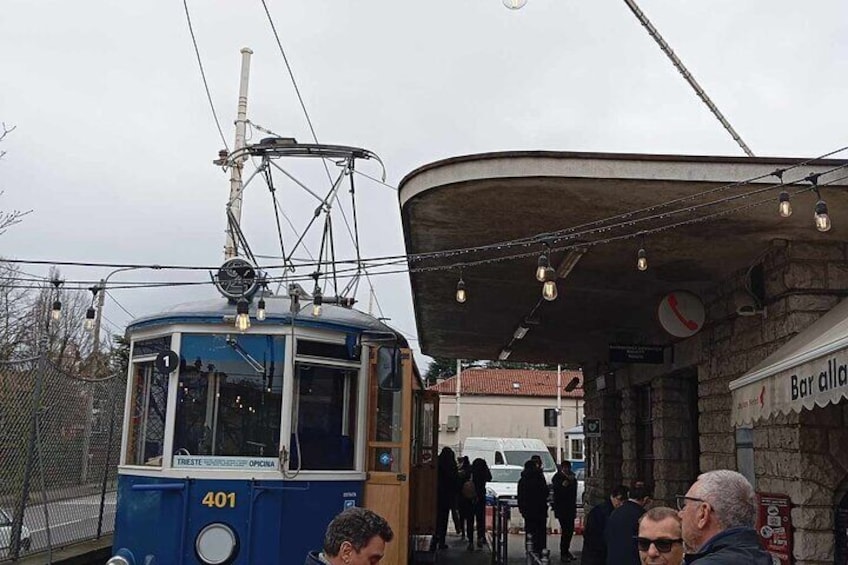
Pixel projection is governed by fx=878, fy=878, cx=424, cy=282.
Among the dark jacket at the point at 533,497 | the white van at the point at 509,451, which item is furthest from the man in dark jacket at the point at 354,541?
the white van at the point at 509,451

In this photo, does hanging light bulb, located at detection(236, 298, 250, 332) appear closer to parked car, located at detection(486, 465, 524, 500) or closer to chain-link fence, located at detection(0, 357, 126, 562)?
chain-link fence, located at detection(0, 357, 126, 562)

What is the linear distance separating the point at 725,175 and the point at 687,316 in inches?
141

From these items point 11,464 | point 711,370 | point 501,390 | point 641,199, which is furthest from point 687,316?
point 501,390

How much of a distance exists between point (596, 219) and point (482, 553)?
28.6 feet

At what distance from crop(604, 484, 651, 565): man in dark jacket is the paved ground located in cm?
597

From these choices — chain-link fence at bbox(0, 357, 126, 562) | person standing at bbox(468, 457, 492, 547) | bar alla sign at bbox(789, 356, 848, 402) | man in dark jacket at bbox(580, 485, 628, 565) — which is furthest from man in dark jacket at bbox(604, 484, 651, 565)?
person standing at bbox(468, 457, 492, 547)

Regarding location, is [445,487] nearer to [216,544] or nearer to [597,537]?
[597,537]

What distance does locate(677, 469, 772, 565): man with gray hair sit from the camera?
2840mm

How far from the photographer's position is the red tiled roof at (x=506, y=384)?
159 ft

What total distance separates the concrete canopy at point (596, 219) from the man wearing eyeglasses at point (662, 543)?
11.3 ft

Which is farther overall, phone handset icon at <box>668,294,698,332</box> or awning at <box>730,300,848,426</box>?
phone handset icon at <box>668,294,698,332</box>

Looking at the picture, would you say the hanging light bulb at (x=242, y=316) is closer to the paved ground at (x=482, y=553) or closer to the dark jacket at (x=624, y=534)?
the dark jacket at (x=624, y=534)

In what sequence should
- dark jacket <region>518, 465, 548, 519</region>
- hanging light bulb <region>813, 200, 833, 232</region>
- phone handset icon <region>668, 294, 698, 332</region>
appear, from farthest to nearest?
dark jacket <region>518, 465, 548, 519</region>, phone handset icon <region>668, 294, 698, 332</region>, hanging light bulb <region>813, 200, 833, 232</region>

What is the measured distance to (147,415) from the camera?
24.1 feet
